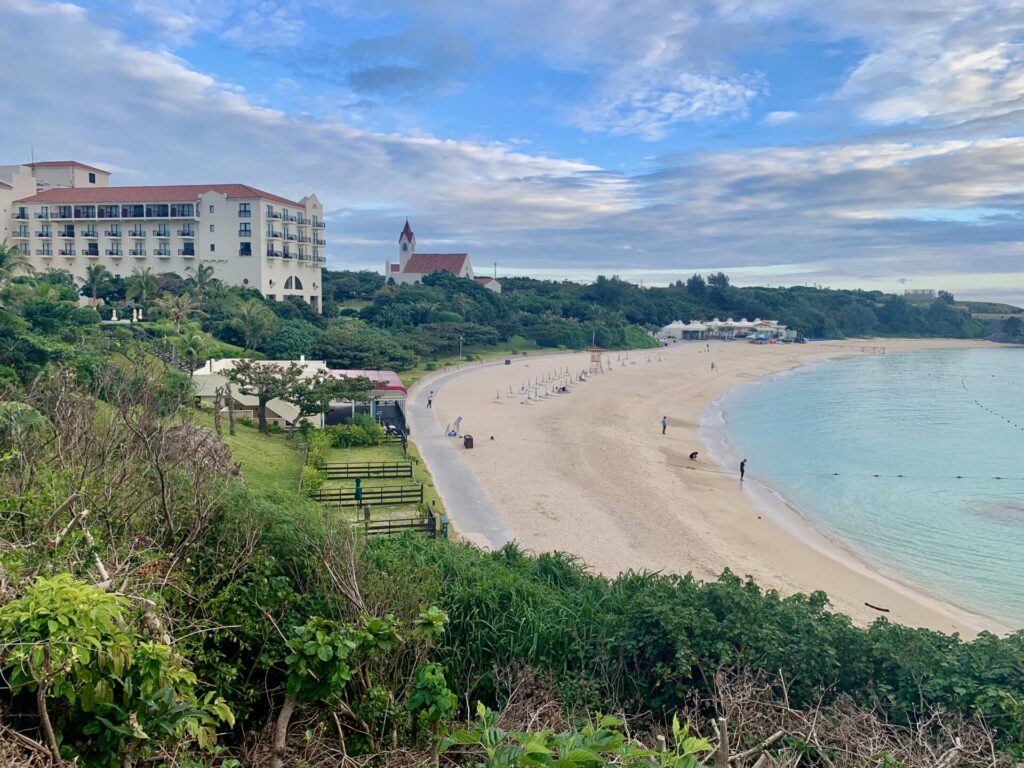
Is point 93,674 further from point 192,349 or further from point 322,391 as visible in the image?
point 192,349

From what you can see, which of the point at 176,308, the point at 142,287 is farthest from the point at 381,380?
the point at 142,287

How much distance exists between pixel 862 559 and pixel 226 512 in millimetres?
16994

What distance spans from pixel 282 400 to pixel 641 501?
1349 centimetres

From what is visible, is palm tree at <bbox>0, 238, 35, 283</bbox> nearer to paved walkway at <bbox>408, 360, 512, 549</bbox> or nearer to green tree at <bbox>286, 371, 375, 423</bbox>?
green tree at <bbox>286, 371, 375, 423</bbox>

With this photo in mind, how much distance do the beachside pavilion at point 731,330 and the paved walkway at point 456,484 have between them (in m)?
66.7

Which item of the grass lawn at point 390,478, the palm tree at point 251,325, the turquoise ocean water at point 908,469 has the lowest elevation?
the turquoise ocean water at point 908,469

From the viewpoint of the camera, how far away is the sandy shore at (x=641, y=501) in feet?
55.4

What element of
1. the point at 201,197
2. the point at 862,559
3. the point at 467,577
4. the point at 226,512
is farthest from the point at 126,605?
the point at 201,197

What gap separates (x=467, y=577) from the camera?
31.9 ft

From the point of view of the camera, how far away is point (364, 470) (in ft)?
72.4

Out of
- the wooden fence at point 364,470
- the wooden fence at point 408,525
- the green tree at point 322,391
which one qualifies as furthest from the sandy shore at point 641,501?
the green tree at point 322,391

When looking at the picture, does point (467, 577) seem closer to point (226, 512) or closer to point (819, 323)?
point (226, 512)

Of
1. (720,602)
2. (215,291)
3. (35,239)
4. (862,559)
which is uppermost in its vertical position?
(35,239)

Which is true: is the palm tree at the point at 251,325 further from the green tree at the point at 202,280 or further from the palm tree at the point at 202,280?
the palm tree at the point at 202,280
